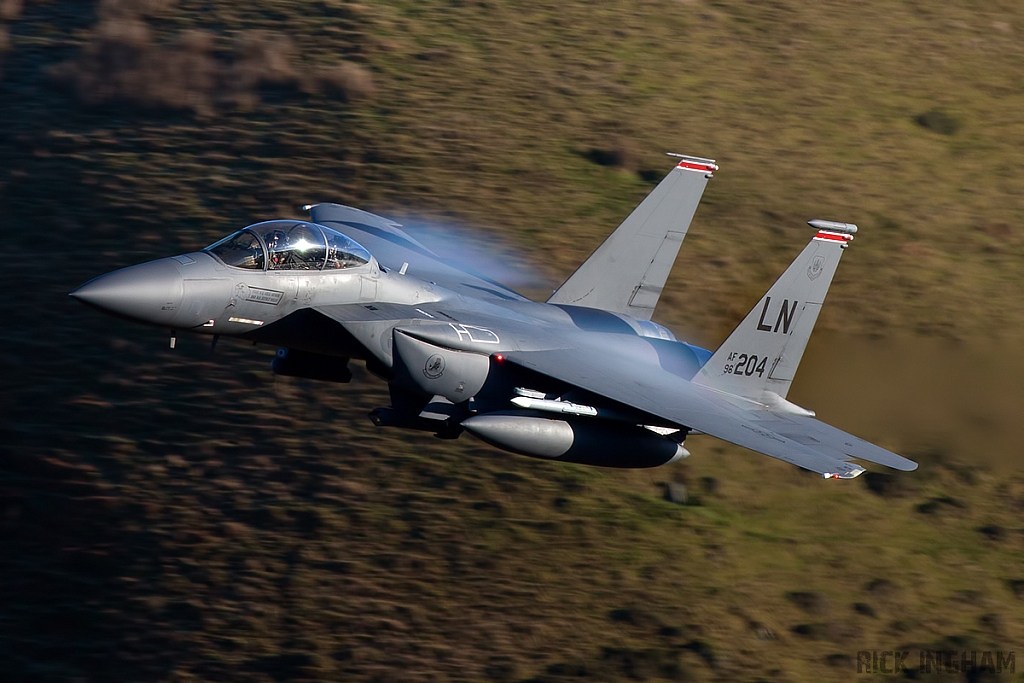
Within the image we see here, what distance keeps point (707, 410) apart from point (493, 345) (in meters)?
3.87

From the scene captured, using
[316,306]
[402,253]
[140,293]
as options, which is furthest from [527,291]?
[140,293]

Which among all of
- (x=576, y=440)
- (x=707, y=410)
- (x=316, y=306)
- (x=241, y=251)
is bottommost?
(x=576, y=440)

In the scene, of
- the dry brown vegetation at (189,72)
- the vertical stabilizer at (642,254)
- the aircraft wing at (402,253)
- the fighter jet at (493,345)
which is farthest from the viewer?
the dry brown vegetation at (189,72)

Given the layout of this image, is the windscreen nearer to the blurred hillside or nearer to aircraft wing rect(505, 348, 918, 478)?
aircraft wing rect(505, 348, 918, 478)

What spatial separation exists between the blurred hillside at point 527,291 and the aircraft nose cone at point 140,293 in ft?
23.2

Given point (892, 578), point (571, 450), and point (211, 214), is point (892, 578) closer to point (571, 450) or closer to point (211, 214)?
point (571, 450)

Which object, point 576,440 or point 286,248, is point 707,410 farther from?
point 286,248

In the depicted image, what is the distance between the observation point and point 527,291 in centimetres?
2808

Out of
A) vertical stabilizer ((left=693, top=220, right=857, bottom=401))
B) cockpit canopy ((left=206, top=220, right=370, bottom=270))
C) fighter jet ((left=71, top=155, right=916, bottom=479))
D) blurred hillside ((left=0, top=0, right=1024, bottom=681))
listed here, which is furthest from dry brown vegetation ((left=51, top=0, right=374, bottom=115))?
vertical stabilizer ((left=693, top=220, right=857, bottom=401))

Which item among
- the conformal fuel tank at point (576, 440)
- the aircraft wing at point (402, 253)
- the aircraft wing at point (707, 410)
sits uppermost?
the aircraft wing at point (402, 253)

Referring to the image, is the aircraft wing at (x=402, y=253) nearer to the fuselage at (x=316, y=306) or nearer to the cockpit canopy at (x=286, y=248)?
the fuselage at (x=316, y=306)

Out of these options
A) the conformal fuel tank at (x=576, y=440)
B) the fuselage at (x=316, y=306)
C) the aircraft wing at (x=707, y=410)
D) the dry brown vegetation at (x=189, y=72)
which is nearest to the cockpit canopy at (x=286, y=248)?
the fuselage at (x=316, y=306)

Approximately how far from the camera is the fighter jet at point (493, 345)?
17.4 m

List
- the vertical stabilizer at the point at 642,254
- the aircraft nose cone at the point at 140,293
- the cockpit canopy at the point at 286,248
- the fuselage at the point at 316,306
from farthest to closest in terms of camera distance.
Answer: the vertical stabilizer at the point at 642,254
the cockpit canopy at the point at 286,248
the fuselage at the point at 316,306
the aircraft nose cone at the point at 140,293
